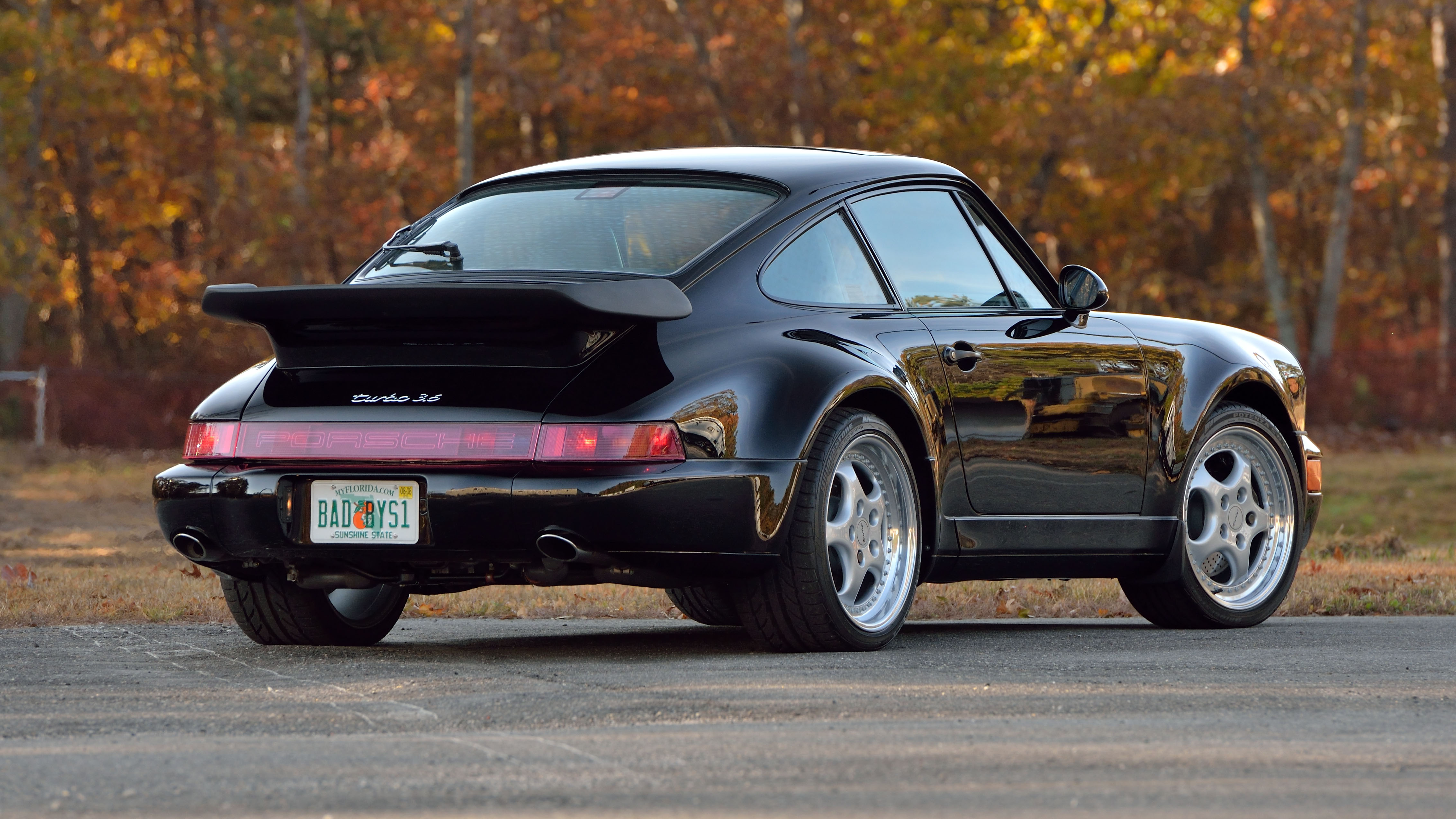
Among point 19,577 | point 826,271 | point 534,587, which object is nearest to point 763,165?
point 826,271

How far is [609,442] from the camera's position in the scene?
5273 millimetres

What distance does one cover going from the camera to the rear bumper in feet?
17.3

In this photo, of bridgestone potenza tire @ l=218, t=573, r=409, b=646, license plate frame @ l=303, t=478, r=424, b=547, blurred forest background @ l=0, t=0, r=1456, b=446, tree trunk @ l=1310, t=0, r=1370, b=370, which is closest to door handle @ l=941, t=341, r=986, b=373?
license plate frame @ l=303, t=478, r=424, b=547

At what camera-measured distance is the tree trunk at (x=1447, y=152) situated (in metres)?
31.0

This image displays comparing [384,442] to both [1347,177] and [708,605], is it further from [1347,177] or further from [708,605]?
[1347,177]

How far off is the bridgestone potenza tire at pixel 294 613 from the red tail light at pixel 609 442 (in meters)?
1.11

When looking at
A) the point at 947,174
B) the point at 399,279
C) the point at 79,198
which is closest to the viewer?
the point at 399,279

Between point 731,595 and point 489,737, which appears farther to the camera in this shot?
point 731,595

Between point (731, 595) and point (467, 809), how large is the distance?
92.8 inches

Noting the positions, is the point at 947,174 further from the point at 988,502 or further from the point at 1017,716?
the point at 1017,716

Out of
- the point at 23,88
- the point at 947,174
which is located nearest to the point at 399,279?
the point at 947,174

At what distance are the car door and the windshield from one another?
589mm

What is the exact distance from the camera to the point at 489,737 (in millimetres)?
4285

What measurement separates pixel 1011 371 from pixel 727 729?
2472 mm
